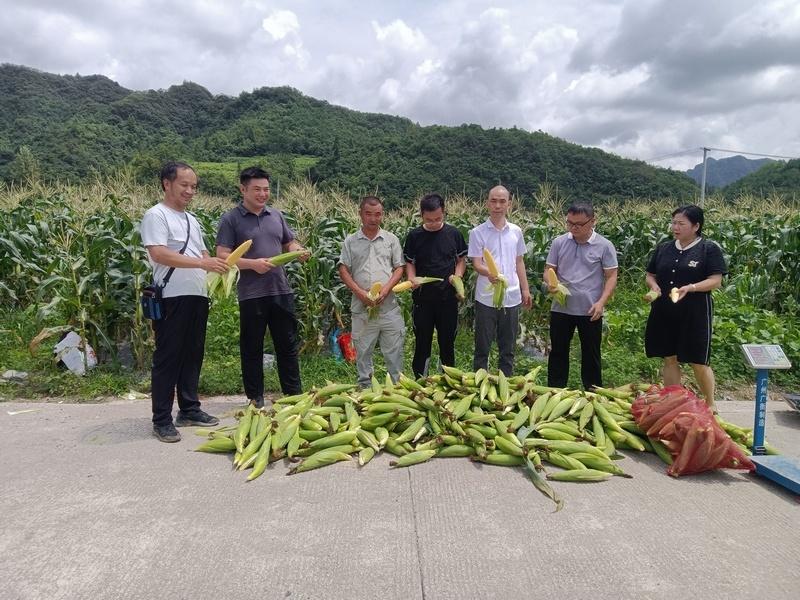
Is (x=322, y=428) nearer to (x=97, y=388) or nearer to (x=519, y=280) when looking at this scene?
(x=519, y=280)

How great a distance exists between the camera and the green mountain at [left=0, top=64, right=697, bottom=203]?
2894 cm

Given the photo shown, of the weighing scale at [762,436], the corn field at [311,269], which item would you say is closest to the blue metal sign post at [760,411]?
the weighing scale at [762,436]

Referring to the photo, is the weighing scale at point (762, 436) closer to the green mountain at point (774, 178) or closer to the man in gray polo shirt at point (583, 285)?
the man in gray polo shirt at point (583, 285)

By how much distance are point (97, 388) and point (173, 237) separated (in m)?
2.52

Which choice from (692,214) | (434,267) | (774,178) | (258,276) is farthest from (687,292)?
(774,178)

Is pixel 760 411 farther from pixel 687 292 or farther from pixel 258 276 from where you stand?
pixel 258 276

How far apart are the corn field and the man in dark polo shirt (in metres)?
1.76

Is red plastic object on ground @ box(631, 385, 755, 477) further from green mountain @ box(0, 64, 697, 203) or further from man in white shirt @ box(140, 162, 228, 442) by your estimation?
green mountain @ box(0, 64, 697, 203)

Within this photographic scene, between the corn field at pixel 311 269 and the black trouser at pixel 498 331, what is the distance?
82.9 inches

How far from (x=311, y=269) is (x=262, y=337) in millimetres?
2146

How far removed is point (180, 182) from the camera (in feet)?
13.7

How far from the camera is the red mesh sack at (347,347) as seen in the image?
6.68 meters

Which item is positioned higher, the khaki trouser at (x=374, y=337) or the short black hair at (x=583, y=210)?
the short black hair at (x=583, y=210)

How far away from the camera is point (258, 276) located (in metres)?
4.68
